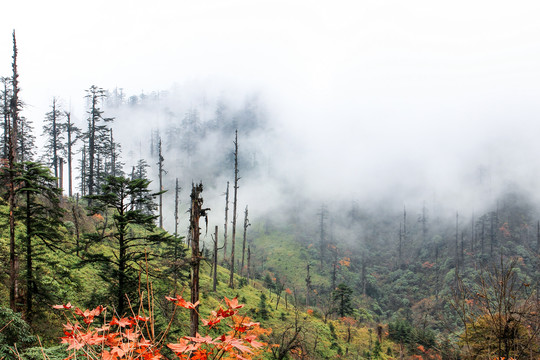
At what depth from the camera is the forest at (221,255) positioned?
456 cm

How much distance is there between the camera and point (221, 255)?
153 feet

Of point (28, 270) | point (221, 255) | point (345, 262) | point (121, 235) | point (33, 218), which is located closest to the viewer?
point (28, 270)

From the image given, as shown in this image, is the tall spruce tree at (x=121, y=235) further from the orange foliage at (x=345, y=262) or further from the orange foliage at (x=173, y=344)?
the orange foliage at (x=345, y=262)

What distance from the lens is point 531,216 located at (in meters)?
57.8

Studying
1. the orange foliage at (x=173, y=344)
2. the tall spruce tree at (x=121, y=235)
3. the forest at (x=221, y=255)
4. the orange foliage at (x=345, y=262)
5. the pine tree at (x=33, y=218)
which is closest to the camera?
the orange foliage at (x=173, y=344)

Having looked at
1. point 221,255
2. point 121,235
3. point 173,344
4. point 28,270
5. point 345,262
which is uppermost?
point 173,344

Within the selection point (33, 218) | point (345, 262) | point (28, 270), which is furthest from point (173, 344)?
point (345, 262)

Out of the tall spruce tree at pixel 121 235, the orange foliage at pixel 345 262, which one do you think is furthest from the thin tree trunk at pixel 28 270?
the orange foliage at pixel 345 262

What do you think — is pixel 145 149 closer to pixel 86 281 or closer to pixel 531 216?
pixel 86 281

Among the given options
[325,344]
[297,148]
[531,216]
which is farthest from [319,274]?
[297,148]

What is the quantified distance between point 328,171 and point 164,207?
55.0m

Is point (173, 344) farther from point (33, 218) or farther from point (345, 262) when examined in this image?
point (345, 262)

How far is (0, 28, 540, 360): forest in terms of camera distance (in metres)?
4.56

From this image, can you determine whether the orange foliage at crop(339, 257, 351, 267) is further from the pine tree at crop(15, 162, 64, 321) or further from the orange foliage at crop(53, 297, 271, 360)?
the orange foliage at crop(53, 297, 271, 360)
